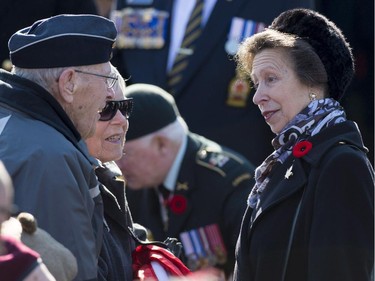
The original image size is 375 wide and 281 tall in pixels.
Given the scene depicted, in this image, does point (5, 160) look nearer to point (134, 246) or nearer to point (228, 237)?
point (134, 246)

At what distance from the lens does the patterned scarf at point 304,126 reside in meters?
4.85

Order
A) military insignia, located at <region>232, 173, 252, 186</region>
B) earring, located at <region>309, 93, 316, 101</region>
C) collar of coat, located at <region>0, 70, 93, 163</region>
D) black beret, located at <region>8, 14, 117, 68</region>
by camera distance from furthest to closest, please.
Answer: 1. military insignia, located at <region>232, 173, 252, 186</region>
2. earring, located at <region>309, 93, 316, 101</region>
3. black beret, located at <region>8, 14, 117, 68</region>
4. collar of coat, located at <region>0, 70, 93, 163</region>

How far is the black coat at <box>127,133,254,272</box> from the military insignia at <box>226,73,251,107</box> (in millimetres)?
387

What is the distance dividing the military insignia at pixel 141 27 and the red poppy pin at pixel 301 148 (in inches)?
99.0

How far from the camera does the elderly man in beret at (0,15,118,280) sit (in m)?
4.09

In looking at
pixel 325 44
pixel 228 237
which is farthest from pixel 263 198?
pixel 228 237

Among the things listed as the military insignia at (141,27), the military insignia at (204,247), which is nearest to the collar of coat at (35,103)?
the military insignia at (204,247)

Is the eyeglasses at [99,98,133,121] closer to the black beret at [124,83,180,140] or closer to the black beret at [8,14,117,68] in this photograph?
the black beret at [8,14,117,68]

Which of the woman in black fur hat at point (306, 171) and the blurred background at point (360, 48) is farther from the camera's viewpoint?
the blurred background at point (360, 48)

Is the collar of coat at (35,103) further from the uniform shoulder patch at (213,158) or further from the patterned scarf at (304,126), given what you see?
the uniform shoulder patch at (213,158)

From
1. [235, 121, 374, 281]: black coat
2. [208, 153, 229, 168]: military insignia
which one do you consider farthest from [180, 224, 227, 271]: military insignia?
[235, 121, 374, 281]: black coat

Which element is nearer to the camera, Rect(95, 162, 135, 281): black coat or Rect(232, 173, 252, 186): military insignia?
Rect(95, 162, 135, 281): black coat

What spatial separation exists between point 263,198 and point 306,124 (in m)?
0.35

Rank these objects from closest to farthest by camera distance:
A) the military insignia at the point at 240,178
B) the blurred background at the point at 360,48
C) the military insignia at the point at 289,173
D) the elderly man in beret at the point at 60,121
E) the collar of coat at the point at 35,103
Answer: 1. the elderly man in beret at the point at 60,121
2. the collar of coat at the point at 35,103
3. the military insignia at the point at 289,173
4. the military insignia at the point at 240,178
5. the blurred background at the point at 360,48
